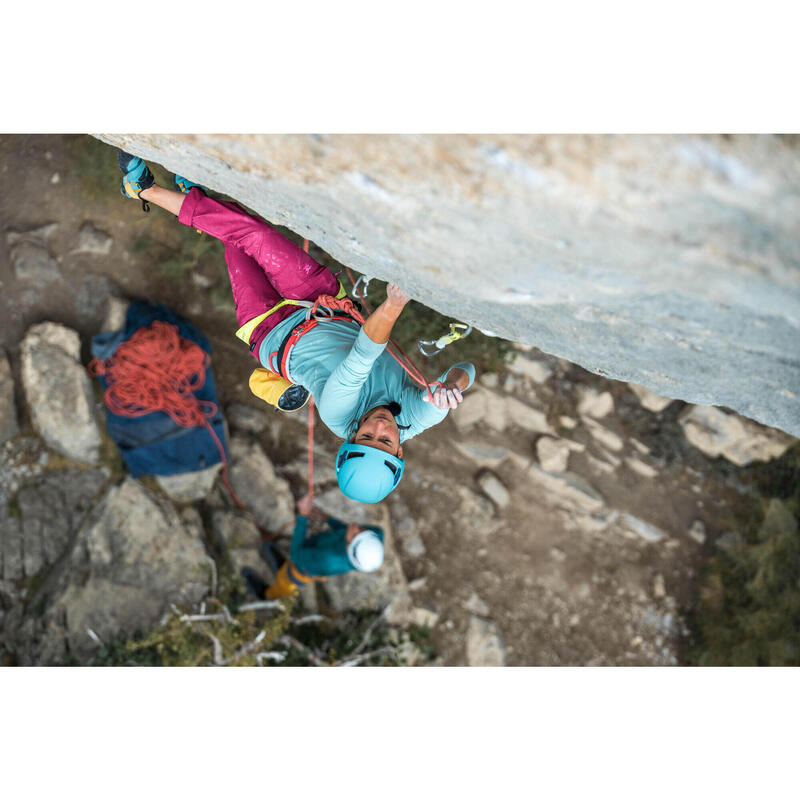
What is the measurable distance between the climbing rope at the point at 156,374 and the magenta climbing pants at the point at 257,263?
5.90ft

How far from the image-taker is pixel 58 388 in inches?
172

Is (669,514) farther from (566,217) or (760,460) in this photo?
(566,217)

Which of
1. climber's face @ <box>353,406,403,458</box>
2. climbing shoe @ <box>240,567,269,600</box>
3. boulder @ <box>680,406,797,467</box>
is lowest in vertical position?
climbing shoe @ <box>240,567,269,600</box>

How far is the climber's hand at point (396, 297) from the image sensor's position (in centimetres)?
205

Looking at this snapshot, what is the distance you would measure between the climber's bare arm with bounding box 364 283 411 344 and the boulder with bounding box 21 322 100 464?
3346 mm

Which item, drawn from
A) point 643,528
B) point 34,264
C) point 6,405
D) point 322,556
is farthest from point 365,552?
point 34,264

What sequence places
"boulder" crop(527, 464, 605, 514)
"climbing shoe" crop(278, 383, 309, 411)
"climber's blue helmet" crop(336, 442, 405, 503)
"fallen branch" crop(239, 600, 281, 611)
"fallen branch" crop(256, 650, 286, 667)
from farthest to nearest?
"boulder" crop(527, 464, 605, 514), "fallen branch" crop(239, 600, 281, 611), "fallen branch" crop(256, 650, 286, 667), "climbing shoe" crop(278, 383, 309, 411), "climber's blue helmet" crop(336, 442, 405, 503)

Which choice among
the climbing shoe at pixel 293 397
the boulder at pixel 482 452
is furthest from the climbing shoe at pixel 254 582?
the climbing shoe at pixel 293 397

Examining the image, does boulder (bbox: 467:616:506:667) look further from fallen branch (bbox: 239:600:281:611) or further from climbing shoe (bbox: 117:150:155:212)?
climbing shoe (bbox: 117:150:155:212)

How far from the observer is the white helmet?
13.0 ft

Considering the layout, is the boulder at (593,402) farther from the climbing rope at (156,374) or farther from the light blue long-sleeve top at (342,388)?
the climbing rope at (156,374)

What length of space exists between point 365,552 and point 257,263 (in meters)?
2.17

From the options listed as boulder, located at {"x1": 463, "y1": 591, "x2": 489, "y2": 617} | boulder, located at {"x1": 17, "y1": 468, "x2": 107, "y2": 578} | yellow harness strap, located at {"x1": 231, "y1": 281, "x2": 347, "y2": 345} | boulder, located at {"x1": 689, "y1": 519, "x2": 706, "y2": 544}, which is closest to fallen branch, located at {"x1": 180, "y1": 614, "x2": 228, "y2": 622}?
boulder, located at {"x1": 17, "y1": 468, "x2": 107, "y2": 578}

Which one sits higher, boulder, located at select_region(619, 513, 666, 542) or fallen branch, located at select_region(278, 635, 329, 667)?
boulder, located at select_region(619, 513, 666, 542)
